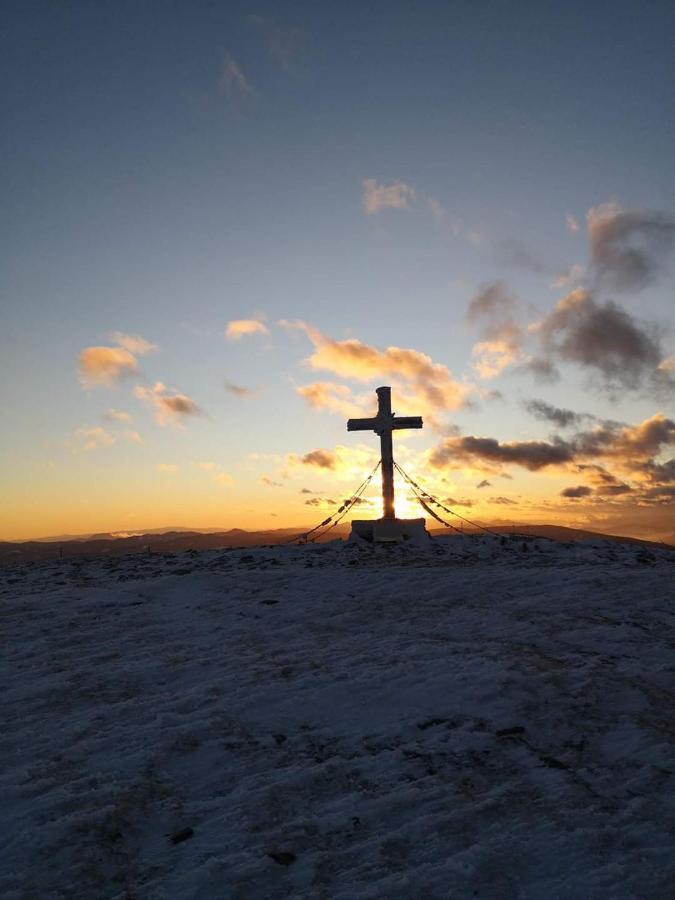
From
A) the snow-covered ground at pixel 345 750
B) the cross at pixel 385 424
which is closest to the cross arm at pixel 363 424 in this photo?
the cross at pixel 385 424

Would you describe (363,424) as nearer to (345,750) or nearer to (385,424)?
(385,424)

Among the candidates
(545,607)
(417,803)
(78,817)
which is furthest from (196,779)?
(545,607)

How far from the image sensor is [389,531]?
19.0 m

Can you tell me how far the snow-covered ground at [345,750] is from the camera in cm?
368

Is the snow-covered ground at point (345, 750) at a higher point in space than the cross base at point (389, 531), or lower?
lower

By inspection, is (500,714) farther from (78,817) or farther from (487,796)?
(78,817)

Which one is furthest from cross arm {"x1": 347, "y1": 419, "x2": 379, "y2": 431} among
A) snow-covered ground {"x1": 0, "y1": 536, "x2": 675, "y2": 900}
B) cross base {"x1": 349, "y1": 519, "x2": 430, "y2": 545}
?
snow-covered ground {"x1": 0, "y1": 536, "x2": 675, "y2": 900}

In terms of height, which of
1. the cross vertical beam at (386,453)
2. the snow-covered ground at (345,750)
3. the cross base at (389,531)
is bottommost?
the snow-covered ground at (345,750)

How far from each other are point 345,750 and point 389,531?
1395 cm

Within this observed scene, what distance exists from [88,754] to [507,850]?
11.7 feet

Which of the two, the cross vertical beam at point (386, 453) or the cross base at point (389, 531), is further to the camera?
the cross vertical beam at point (386, 453)

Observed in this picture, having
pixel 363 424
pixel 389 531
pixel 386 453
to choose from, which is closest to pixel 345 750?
pixel 389 531

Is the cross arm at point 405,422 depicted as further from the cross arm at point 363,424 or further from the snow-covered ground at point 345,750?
the snow-covered ground at point 345,750

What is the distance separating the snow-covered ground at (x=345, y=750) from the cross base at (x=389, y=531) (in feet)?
28.2
